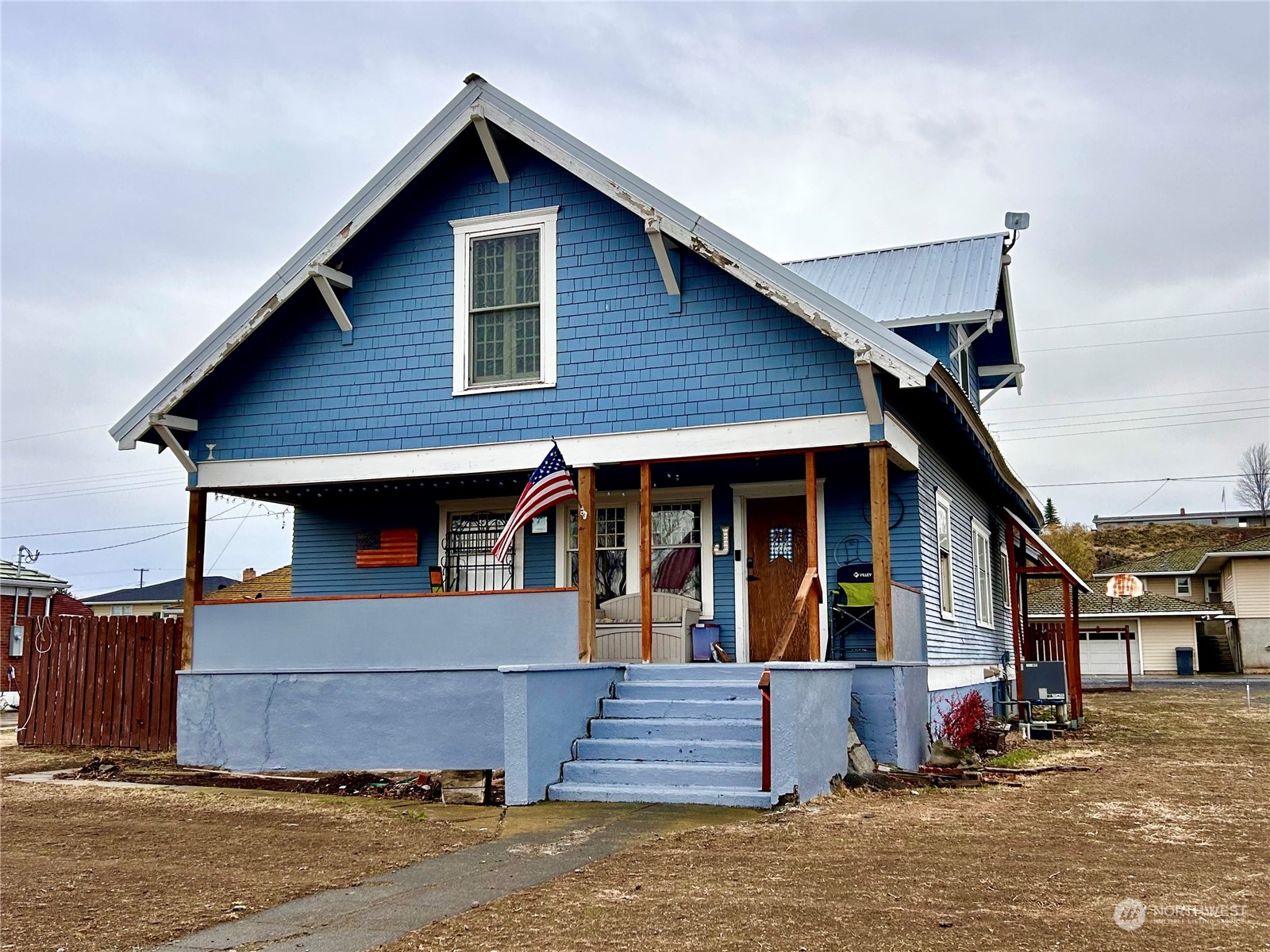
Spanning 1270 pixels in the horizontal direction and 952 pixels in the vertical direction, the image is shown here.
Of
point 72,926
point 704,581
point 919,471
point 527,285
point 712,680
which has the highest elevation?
point 527,285

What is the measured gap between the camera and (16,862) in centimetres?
835

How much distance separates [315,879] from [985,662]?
559 inches

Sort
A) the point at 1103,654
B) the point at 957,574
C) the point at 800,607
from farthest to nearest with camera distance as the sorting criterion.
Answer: the point at 1103,654, the point at 957,574, the point at 800,607

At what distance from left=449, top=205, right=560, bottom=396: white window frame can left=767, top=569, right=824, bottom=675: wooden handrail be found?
12.5 ft

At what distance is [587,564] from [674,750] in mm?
2701

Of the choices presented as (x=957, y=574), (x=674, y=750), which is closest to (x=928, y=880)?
(x=674, y=750)

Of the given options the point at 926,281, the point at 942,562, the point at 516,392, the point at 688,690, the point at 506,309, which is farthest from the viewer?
the point at 926,281

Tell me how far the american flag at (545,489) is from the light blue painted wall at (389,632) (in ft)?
2.52

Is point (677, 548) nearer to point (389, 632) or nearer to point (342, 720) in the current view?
point (389, 632)

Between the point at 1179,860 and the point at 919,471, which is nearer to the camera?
the point at 1179,860

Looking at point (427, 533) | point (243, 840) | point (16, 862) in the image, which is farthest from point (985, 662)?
point (16, 862)

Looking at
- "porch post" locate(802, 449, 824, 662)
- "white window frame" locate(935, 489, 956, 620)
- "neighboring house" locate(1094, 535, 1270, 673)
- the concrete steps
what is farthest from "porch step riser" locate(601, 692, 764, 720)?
"neighboring house" locate(1094, 535, 1270, 673)

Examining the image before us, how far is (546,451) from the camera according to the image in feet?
45.1

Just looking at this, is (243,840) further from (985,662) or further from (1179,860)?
(985,662)
